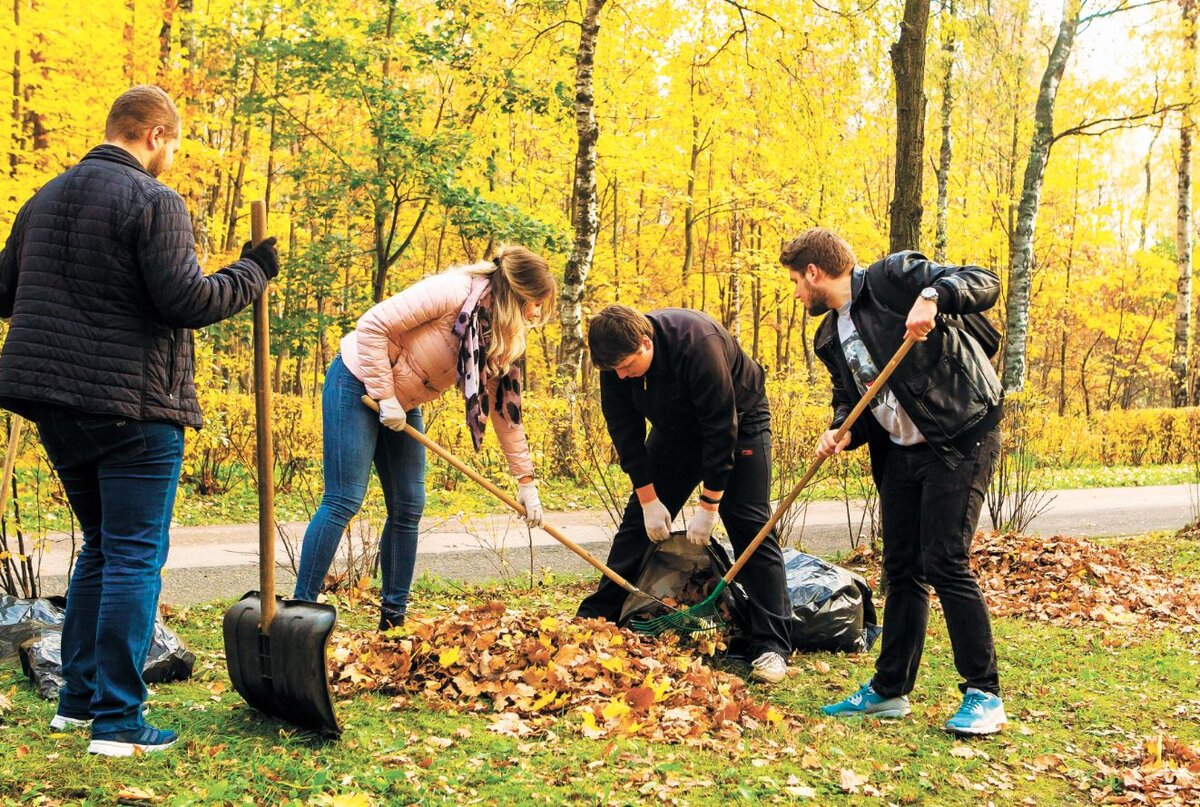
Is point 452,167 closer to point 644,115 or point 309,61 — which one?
point 309,61

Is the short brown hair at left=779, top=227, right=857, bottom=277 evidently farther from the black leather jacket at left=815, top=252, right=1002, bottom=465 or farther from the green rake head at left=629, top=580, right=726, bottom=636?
the green rake head at left=629, top=580, right=726, bottom=636

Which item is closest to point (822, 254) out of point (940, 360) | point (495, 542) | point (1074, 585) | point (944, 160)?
point (940, 360)

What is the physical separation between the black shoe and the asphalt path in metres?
1.47

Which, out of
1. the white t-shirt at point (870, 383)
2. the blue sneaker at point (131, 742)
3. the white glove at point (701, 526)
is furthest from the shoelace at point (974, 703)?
→ the blue sneaker at point (131, 742)

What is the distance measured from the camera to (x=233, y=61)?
12898 mm

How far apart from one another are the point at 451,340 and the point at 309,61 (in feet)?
28.4

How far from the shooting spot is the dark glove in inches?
127

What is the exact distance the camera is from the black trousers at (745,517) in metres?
4.69

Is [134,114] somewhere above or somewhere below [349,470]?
above

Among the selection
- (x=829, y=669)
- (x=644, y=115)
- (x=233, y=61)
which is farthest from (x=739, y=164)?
(x=829, y=669)

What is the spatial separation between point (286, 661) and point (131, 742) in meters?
0.48

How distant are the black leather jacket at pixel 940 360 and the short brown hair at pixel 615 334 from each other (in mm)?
945

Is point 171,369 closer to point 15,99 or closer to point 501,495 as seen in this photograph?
point 501,495

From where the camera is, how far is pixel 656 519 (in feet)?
15.6
